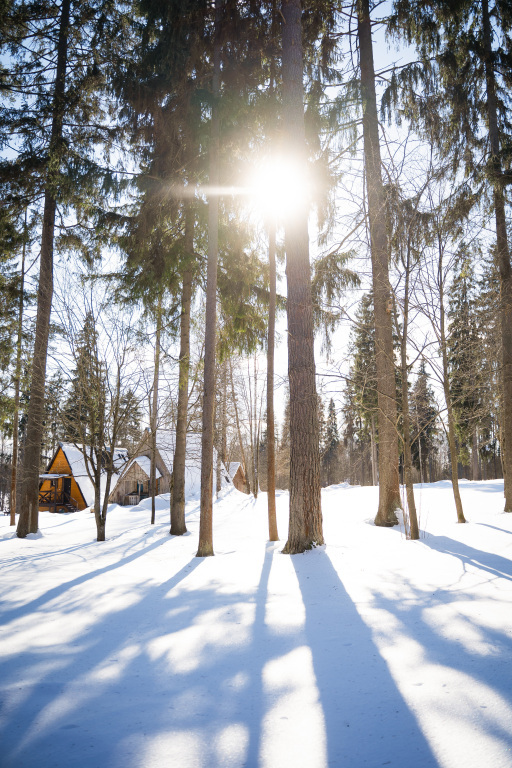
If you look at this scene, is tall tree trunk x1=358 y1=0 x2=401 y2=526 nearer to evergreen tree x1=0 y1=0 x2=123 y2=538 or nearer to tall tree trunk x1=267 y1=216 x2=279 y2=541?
tall tree trunk x1=267 y1=216 x2=279 y2=541

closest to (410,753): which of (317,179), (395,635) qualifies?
(395,635)

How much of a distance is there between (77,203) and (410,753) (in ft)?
40.0

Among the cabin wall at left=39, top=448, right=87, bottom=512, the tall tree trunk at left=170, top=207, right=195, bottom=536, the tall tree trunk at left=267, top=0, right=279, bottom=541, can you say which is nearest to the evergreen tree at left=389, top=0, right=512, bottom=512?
the tall tree trunk at left=267, top=0, right=279, bottom=541

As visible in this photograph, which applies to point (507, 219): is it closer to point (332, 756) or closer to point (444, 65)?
point (444, 65)

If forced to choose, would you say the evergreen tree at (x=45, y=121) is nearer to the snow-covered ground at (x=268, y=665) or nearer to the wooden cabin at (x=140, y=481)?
the snow-covered ground at (x=268, y=665)

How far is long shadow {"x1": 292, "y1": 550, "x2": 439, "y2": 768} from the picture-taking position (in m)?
1.87

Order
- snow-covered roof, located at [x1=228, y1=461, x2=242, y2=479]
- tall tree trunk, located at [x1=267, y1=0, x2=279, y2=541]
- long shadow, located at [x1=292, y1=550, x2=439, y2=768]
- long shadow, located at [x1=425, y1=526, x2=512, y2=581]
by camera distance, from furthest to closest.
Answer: snow-covered roof, located at [x1=228, y1=461, x2=242, y2=479] < tall tree trunk, located at [x1=267, y1=0, x2=279, y2=541] < long shadow, located at [x1=425, y1=526, x2=512, y2=581] < long shadow, located at [x1=292, y1=550, x2=439, y2=768]

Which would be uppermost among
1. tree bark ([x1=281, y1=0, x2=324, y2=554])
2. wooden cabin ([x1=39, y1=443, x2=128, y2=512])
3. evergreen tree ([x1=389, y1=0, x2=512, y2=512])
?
evergreen tree ([x1=389, y1=0, x2=512, y2=512])

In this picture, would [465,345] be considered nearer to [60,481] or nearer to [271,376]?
[271,376]

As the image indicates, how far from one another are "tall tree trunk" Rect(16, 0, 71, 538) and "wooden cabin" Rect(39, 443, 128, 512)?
1455 centimetres

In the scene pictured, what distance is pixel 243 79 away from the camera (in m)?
8.44

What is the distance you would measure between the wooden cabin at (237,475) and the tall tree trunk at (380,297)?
21728 millimetres

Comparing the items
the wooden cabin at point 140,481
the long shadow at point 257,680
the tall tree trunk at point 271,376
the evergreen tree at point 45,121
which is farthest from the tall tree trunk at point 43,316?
the wooden cabin at point 140,481

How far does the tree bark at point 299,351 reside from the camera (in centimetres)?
639
